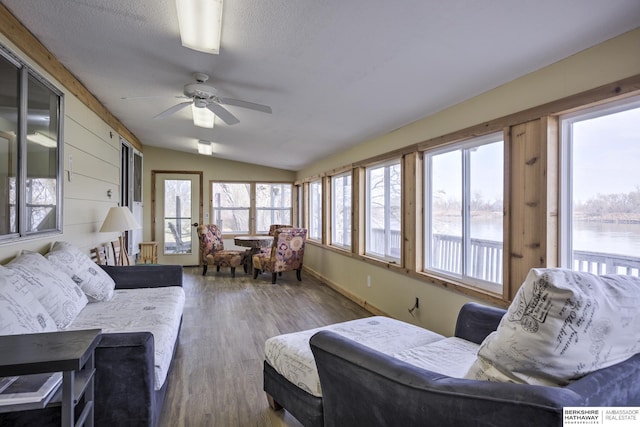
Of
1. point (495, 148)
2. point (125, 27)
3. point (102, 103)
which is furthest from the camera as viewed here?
point (102, 103)

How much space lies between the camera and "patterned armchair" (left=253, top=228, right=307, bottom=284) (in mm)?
5875

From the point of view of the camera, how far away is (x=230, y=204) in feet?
26.1

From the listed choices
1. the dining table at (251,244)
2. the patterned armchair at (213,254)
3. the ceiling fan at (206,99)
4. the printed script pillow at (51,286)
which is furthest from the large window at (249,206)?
the printed script pillow at (51,286)

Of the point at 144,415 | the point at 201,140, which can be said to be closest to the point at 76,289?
the point at 144,415

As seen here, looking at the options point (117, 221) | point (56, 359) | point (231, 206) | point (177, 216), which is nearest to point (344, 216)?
point (117, 221)

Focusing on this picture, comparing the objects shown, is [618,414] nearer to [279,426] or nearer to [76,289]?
[279,426]

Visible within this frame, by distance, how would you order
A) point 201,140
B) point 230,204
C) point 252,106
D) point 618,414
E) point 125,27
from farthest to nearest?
1. point 230,204
2. point 201,140
3. point 252,106
4. point 125,27
5. point 618,414

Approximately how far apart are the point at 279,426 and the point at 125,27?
275cm

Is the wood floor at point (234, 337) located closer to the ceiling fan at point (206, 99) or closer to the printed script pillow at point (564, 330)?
the printed script pillow at point (564, 330)

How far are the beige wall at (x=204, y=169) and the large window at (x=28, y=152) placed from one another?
4500 millimetres

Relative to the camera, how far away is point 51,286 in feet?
7.06

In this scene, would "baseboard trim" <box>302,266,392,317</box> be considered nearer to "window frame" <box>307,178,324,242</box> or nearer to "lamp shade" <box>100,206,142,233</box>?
"window frame" <box>307,178,324,242</box>

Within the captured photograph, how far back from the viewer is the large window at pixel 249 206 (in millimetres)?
7883

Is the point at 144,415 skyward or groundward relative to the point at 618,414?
groundward
